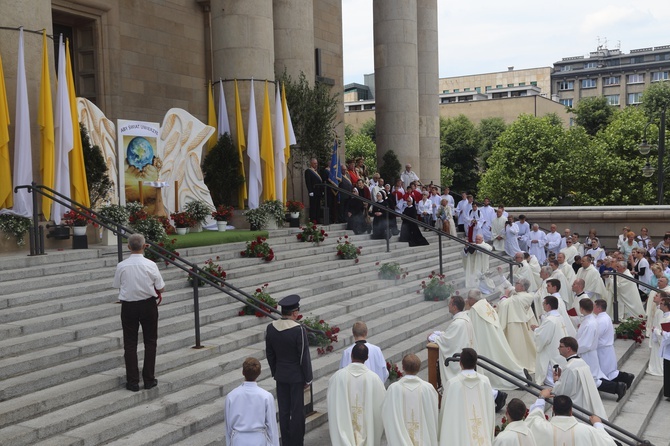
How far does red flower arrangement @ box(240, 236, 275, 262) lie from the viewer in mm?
13125

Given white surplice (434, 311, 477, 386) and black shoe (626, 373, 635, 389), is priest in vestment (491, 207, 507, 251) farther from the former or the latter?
white surplice (434, 311, 477, 386)

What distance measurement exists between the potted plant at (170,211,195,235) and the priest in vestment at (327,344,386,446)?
8203mm

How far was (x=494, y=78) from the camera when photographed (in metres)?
110

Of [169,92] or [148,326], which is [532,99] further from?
[148,326]

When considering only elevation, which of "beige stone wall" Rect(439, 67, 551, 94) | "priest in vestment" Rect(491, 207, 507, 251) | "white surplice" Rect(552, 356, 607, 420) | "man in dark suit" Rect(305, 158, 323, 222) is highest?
"beige stone wall" Rect(439, 67, 551, 94)

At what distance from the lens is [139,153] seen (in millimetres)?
14367

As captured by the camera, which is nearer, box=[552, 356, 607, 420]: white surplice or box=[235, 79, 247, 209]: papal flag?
box=[552, 356, 607, 420]: white surplice

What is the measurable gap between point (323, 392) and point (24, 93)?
23.3ft

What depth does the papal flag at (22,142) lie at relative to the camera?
11.0 m

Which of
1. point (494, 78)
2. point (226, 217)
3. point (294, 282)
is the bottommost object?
point (294, 282)

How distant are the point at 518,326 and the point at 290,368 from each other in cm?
523

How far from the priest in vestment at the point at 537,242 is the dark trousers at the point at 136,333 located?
14837mm

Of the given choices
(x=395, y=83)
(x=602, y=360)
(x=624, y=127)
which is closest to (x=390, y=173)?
(x=395, y=83)

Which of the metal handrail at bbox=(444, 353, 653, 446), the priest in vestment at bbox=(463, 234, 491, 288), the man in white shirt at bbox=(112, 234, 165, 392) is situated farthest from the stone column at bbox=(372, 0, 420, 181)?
the man in white shirt at bbox=(112, 234, 165, 392)
